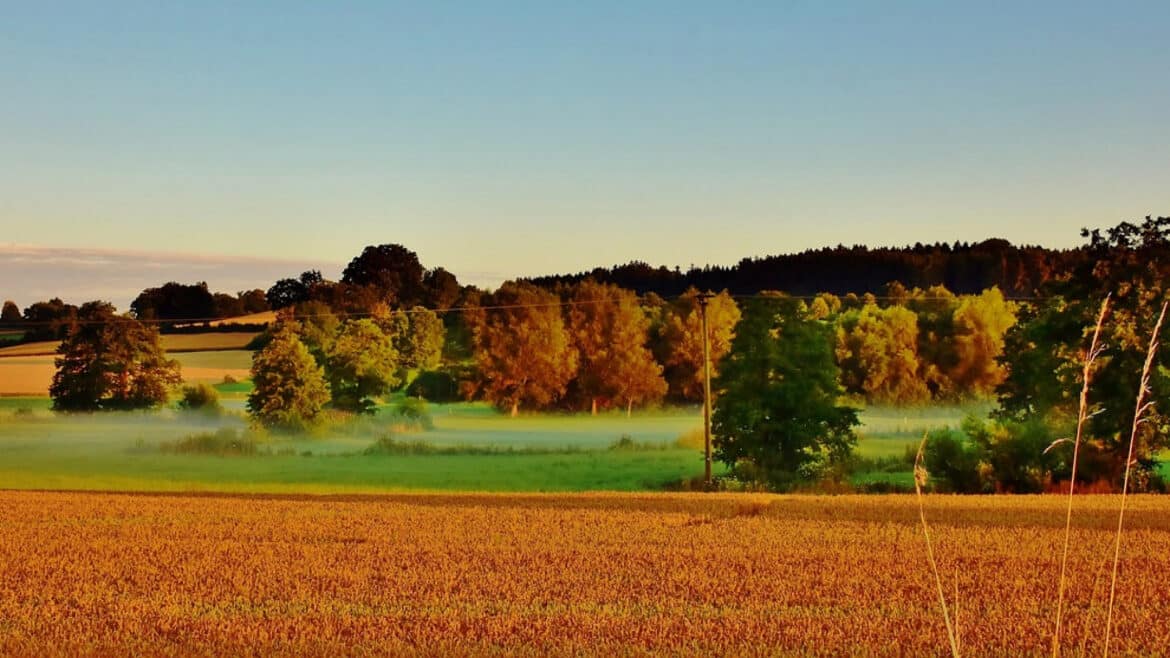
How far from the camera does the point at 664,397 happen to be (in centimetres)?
10094

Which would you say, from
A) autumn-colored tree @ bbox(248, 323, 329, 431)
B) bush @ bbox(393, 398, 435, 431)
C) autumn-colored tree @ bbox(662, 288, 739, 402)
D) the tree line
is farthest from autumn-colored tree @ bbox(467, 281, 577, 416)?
autumn-colored tree @ bbox(248, 323, 329, 431)

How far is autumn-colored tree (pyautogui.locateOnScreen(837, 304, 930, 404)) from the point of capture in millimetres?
102062

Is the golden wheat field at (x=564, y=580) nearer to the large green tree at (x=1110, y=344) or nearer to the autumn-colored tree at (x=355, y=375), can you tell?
the large green tree at (x=1110, y=344)

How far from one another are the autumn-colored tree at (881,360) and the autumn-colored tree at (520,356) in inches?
Answer: 861

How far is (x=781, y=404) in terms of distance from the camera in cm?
5797

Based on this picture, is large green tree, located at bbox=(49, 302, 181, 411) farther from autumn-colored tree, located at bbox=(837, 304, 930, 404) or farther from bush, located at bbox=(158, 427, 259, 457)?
autumn-colored tree, located at bbox=(837, 304, 930, 404)

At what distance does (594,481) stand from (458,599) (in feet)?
134

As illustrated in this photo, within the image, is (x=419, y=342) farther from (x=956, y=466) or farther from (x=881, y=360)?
(x=956, y=466)

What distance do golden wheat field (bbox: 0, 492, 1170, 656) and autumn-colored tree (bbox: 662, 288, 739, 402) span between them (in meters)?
64.5

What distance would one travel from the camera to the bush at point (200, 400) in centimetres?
7962

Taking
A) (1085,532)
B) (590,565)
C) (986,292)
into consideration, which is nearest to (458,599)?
(590,565)

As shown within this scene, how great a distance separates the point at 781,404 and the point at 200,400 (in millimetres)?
39131

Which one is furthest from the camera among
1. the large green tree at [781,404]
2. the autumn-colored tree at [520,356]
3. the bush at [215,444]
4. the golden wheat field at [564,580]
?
the autumn-colored tree at [520,356]

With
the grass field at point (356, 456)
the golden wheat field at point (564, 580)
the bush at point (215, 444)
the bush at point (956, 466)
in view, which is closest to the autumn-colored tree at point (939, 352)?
the grass field at point (356, 456)
